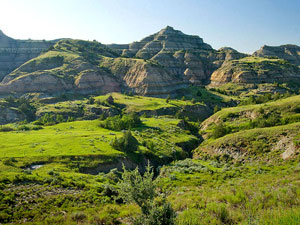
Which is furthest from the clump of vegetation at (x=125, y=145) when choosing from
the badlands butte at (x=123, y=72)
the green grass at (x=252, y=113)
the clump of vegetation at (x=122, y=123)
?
the badlands butte at (x=123, y=72)

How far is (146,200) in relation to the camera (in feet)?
38.7

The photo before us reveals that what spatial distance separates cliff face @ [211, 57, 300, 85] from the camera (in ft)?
426

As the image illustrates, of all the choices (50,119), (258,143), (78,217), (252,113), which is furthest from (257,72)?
(78,217)

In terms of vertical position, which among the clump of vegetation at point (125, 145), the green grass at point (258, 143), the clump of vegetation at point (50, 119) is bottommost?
the clump of vegetation at point (50, 119)

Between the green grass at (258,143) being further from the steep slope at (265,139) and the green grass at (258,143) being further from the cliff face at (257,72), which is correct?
the cliff face at (257,72)

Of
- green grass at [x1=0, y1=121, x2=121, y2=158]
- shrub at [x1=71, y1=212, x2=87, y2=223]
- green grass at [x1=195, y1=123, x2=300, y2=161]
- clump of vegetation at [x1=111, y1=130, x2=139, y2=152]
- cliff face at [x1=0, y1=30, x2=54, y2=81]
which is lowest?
green grass at [x1=0, y1=121, x2=121, y2=158]

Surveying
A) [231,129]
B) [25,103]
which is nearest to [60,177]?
[231,129]

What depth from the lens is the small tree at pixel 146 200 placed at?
10.8 m

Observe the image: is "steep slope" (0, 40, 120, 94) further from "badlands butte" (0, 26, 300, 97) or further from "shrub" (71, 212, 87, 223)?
"shrub" (71, 212, 87, 223)

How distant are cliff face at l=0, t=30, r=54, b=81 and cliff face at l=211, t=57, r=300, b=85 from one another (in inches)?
6384

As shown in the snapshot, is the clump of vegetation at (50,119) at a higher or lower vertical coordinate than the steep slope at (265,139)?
lower

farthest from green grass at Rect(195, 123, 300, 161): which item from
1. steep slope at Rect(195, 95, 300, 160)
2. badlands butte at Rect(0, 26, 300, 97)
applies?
badlands butte at Rect(0, 26, 300, 97)

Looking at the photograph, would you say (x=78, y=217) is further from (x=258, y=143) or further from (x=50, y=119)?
(x=50, y=119)

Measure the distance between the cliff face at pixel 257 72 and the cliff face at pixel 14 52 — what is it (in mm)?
162156
